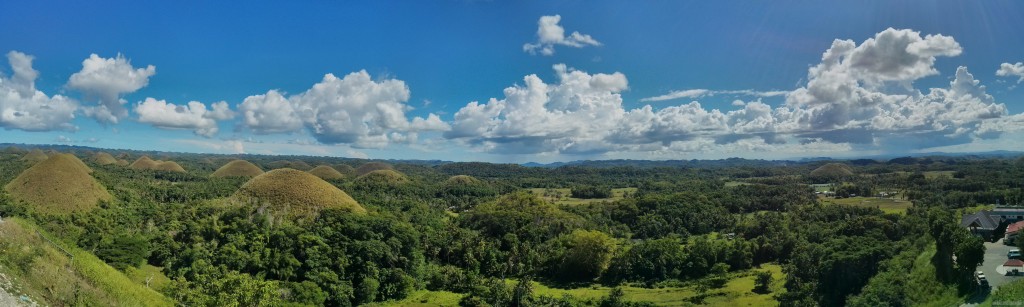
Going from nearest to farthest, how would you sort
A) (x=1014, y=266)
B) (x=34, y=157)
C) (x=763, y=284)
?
(x=1014, y=266), (x=763, y=284), (x=34, y=157)

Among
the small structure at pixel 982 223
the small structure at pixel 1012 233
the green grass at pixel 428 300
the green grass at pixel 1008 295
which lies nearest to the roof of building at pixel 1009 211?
the small structure at pixel 982 223

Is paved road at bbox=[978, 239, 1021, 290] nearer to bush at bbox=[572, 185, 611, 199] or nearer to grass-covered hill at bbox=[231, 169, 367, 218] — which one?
grass-covered hill at bbox=[231, 169, 367, 218]

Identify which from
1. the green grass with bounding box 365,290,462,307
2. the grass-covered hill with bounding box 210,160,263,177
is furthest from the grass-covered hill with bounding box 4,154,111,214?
the grass-covered hill with bounding box 210,160,263,177

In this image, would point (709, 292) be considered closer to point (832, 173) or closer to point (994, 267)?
point (994, 267)

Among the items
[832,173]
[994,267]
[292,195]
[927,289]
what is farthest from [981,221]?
[832,173]

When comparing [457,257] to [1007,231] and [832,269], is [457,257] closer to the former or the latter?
[832,269]

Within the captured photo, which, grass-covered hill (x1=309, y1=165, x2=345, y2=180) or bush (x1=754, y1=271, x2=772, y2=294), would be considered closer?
bush (x1=754, y1=271, x2=772, y2=294)
